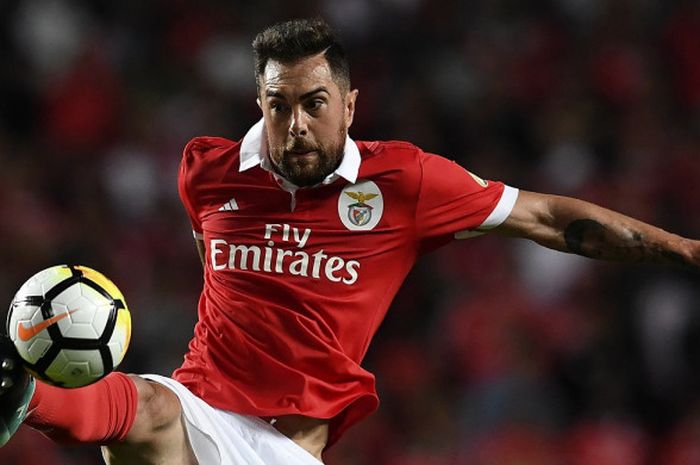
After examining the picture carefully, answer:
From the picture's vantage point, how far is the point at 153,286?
656cm

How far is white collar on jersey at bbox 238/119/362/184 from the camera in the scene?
12.1 feet

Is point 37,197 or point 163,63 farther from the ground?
point 163,63

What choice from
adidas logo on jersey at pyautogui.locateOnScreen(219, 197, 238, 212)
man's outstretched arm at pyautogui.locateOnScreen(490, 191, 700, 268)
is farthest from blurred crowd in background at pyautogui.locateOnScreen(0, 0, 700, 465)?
adidas logo on jersey at pyautogui.locateOnScreen(219, 197, 238, 212)

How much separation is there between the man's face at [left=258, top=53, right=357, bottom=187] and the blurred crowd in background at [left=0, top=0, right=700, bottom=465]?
2.60 metres

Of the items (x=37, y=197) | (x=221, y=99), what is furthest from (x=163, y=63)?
(x=37, y=197)

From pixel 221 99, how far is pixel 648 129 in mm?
2364

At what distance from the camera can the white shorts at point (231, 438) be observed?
11.6 feet

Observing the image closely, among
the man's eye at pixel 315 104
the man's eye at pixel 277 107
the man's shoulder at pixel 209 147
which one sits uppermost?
the man's eye at pixel 315 104

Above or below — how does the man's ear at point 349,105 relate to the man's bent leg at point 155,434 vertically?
above

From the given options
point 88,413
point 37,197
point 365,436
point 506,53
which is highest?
point 506,53

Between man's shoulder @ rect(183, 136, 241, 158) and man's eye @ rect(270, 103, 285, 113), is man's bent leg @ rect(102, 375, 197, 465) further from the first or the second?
man's eye @ rect(270, 103, 285, 113)

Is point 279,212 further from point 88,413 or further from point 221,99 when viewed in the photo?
point 221,99

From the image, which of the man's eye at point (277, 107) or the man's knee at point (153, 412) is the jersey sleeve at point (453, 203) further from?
the man's knee at point (153, 412)

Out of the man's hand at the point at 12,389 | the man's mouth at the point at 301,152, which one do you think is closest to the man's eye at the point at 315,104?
the man's mouth at the point at 301,152
